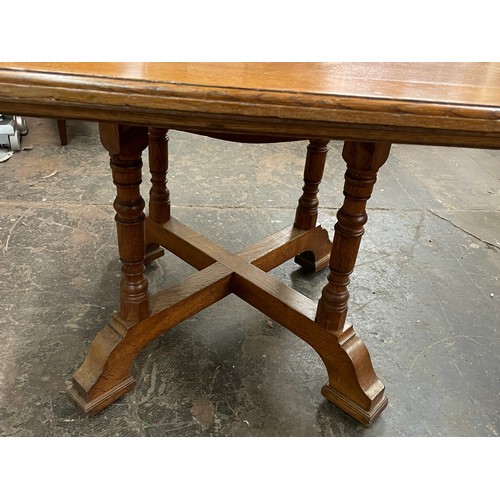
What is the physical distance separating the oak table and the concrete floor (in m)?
0.09

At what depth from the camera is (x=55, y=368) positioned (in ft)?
4.58

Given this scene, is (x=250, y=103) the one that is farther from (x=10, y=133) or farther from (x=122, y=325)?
(x=10, y=133)

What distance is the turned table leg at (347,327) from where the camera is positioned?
44.6 inches

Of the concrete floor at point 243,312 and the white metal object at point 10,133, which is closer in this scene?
the concrete floor at point 243,312

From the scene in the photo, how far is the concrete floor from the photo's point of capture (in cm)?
131

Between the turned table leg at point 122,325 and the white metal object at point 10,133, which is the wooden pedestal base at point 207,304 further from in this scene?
the white metal object at point 10,133

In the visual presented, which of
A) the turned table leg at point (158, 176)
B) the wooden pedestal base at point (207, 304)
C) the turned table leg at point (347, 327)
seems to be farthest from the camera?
the turned table leg at point (158, 176)

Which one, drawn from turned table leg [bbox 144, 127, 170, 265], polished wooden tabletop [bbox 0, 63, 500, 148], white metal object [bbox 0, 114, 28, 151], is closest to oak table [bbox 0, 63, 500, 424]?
polished wooden tabletop [bbox 0, 63, 500, 148]

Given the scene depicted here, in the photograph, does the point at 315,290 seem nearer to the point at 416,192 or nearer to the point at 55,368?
the point at 55,368

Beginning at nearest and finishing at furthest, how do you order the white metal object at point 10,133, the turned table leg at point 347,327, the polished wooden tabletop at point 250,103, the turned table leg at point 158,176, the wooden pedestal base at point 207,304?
1. the polished wooden tabletop at point 250,103
2. the turned table leg at point 347,327
3. the wooden pedestal base at point 207,304
4. the turned table leg at point 158,176
5. the white metal object at point 10,133

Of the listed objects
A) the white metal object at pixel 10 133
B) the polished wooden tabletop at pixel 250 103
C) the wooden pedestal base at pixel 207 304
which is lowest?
the white metal object at pixel 10 133

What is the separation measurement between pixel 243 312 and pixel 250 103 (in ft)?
3.45

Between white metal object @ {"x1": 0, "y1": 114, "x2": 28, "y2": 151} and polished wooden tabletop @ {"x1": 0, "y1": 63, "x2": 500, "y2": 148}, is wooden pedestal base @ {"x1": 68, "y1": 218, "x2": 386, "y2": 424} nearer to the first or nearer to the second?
polished wooden tabletop @ {"x1": 0, "y1": 63, "x2": 500, "y2": 148}

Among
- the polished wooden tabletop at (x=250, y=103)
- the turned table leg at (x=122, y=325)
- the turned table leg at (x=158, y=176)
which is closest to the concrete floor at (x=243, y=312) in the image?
the turned table leg at (x=122, y=325)
